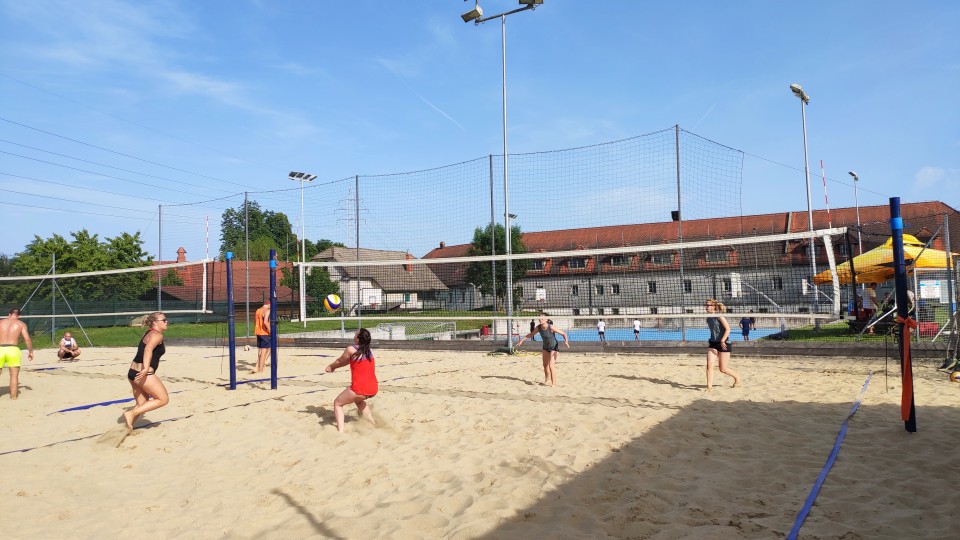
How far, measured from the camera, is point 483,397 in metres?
7.74

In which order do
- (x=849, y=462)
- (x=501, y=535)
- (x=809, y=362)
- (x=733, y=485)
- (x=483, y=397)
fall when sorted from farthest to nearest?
(x=809, y=362)
(x=483, y=397)
(x=849, y=462)
(x=733, y=485)
(x=501, y=535)

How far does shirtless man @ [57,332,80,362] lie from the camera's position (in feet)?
45.6

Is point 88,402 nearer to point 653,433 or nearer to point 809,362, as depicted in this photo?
point 653,433

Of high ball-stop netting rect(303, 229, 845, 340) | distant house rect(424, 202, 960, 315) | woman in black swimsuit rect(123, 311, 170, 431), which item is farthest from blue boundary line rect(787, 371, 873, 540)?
woman in black swimsuit rect(123, 311, 170, 431)

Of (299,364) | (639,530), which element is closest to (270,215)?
(299,364)

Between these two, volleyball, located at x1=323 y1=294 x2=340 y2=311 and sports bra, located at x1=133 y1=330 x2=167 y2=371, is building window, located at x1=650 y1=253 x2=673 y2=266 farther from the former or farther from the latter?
sports bra, located at x1=133 y1=330 x2=167 y2=371

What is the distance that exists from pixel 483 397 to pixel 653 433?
2692 millimetres

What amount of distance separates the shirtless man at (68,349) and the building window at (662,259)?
13430 millimetres

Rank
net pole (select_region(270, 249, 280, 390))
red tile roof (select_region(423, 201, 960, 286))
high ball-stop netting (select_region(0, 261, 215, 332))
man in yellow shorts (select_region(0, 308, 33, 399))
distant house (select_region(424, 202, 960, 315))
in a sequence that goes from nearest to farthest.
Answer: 1. net pole (select_region(270, 249, 280, 390))
2. man in yellow shorts (select_region(0, 308, 33, 399))
3. distant house (select_region(424, 202, 960, 315))
4. red tile roof (select_region(423, 201, 960, 286))
5. high ball-stop netting (select_region(0, 261, 215, 332))

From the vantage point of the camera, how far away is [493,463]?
4797 mm

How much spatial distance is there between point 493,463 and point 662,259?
8.62 metres

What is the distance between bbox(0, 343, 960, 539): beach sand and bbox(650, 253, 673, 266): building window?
4.06 m

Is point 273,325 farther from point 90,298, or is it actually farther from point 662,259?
point 90,298

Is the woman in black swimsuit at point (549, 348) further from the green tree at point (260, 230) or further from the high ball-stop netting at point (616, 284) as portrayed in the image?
the green tree at point (260, 230)
